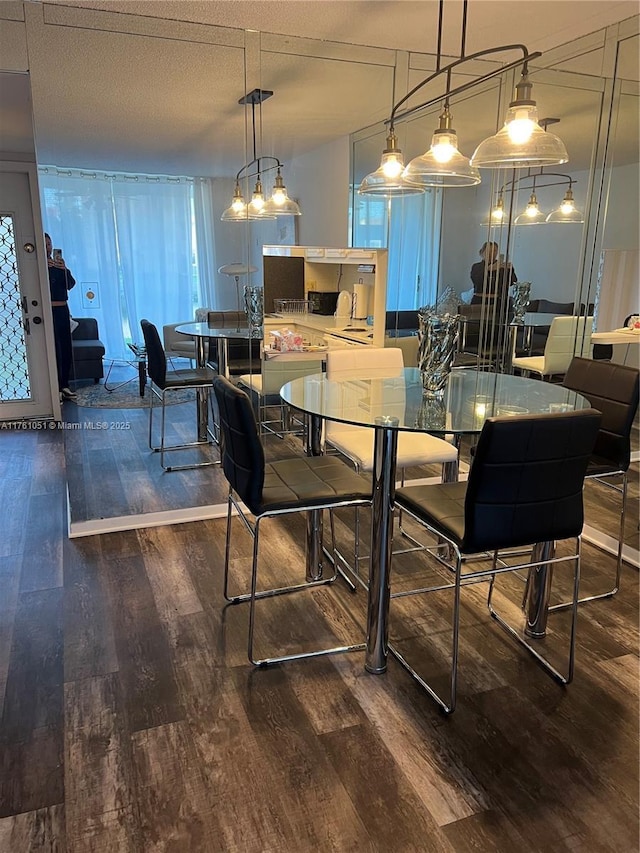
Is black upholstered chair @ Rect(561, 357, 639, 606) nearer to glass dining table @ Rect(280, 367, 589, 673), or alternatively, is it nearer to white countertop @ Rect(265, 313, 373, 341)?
glass dining table @ Rect(280, 367, 589, 673)

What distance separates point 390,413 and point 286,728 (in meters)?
1.11

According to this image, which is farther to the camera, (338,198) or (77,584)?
(338,198)

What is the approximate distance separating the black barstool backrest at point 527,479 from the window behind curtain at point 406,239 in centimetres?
213

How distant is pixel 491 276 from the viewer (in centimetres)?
370

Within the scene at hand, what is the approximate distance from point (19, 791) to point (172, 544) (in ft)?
5.15

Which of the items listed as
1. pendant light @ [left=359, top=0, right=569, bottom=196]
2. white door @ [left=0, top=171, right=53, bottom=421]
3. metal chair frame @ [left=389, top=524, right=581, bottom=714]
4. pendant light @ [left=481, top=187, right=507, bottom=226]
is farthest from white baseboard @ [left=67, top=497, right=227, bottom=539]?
white door @ [left=0, top=171, right=53, bottom=421]

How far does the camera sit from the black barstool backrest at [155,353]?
344cm

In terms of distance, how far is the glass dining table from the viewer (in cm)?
207

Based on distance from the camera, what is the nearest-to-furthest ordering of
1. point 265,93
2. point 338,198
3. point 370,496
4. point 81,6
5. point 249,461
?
point 249,461 < point 370,496 < point 81,6 < point 265,93 < point 338,198

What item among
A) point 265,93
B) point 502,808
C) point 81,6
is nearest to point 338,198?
point 265,93

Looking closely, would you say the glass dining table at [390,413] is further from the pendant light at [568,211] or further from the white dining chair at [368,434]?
the pendant light at [568,211]

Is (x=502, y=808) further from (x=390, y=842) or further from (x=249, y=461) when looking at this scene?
(x=249, y=461)

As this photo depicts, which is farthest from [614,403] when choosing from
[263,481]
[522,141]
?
[263,481]

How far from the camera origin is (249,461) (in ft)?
7.09
